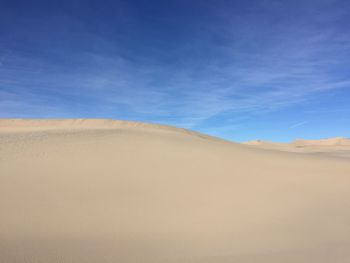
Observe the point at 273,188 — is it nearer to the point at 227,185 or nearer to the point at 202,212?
the point at 227,185

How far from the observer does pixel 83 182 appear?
490 cm

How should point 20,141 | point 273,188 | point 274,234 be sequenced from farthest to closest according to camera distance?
1. point 20,141
2. point 273,188
3. point 274,234

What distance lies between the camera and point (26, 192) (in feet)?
14.5

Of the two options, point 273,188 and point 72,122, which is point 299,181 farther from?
point 72,122

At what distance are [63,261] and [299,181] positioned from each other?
467 centimetres

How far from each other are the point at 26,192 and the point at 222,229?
→ 3.01m

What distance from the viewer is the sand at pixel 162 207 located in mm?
3109

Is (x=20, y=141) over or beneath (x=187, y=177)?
over

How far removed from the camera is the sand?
122 inches

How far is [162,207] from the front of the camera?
4270 millimetres

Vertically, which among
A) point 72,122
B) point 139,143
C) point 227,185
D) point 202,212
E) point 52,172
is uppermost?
point 72,122

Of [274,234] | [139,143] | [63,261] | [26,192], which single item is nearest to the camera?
[63,261]

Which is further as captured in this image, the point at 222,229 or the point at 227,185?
the point at 227,185

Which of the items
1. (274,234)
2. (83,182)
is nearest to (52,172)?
(83,182)
